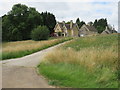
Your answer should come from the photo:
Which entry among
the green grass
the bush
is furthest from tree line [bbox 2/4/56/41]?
the green grass

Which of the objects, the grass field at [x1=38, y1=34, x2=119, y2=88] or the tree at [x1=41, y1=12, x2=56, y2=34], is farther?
the tree at [x1=41, y1=12, x2=56, y2=34]

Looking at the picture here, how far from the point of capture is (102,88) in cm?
707

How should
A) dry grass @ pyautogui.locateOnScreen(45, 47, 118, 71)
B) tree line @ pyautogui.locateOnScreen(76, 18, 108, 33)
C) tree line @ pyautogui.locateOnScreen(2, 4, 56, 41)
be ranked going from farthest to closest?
tree line @ pyautogui.locateOnScreen(76, 18, 108, 33), tree line @ pyautogui.locateOnScreen(2, 4, 56, 41), dry grass @ pyautogui.locateOnScreen(45, 47, 118, 71)

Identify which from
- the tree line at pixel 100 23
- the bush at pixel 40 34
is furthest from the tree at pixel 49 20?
the tree line at pixel 100 23

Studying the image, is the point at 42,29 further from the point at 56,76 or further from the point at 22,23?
the point at 56,76

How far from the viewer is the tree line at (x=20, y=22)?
2793 inches

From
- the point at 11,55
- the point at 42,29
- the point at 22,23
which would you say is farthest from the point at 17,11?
the point at 11,55

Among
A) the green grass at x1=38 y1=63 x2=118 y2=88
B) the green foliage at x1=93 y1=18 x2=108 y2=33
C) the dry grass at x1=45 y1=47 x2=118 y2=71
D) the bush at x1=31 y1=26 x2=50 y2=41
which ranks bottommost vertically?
the green grass at x1=38 y1=63 x2=118 y2=88

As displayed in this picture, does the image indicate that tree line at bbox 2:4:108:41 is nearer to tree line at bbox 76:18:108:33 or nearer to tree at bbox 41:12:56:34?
tree at bbox 41:12:56:34

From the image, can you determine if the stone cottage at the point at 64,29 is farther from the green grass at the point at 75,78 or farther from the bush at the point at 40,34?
the green grass at the point at 75,78

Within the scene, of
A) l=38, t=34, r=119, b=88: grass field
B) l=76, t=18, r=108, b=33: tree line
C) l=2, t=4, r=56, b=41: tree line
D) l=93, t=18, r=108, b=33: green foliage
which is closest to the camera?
l=38, t=34, r=119, b=88: grass field

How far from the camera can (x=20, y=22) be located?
74.6m

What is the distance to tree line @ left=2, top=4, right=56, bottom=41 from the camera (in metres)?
70.9

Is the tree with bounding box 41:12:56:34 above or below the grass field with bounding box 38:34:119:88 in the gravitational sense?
above
